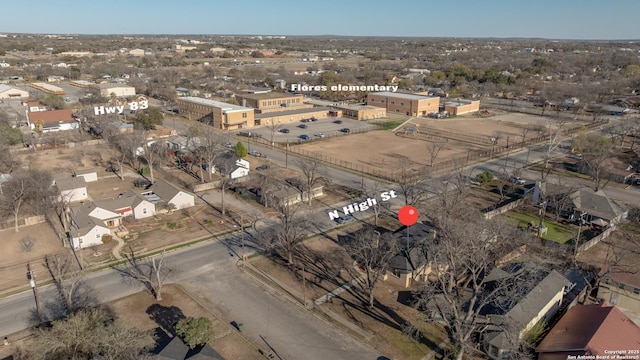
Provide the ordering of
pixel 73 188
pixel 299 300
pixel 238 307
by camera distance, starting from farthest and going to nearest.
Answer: pixel 73 188
pixel 299 300
pixel 238 307

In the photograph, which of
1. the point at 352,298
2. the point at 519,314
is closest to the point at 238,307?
the point at 352,298

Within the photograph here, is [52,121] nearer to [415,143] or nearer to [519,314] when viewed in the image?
[415,143]

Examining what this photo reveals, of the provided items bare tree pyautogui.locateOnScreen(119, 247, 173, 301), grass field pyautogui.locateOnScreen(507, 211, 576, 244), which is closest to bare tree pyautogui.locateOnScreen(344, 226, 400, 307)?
bare tree pyautogui.locateOnScreen(119, 247, 173, 301)

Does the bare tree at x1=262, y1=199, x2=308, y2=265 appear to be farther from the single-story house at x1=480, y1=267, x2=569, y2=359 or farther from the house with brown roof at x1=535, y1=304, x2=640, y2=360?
the house with brown roof at x1=535, y1=304, x2=640, y2=360

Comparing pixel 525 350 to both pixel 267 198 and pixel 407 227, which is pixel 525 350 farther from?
pixel 267 198

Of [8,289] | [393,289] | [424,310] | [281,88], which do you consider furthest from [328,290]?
[281,88]

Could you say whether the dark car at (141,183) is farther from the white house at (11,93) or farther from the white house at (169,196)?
the white house at (11,93)
